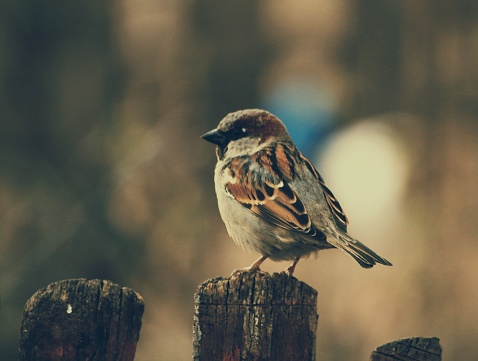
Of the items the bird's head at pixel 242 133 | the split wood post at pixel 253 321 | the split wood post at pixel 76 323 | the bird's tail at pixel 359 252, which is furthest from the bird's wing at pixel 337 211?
the split wood post at pixel 76 323

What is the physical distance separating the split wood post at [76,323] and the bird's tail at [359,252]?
1.16 metres

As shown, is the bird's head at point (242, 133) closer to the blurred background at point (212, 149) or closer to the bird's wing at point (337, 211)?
the bird's wing at point (337, 211)

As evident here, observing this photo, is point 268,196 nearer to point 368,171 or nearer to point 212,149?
point 368,171

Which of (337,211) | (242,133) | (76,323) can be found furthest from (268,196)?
(76,323)

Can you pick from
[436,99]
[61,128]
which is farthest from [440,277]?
[61,128]

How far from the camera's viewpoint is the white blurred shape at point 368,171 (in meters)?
6.71

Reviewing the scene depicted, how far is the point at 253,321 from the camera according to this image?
2.16 meters

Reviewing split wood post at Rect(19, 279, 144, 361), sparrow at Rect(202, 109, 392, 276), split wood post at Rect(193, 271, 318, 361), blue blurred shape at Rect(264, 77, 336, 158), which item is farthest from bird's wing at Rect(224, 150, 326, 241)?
blue blurred shape at Rect(264, 77, 336, 158)

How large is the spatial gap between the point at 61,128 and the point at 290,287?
553cm

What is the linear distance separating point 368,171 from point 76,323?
5210 millimetres

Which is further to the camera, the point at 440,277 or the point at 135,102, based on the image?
the point at 135,102

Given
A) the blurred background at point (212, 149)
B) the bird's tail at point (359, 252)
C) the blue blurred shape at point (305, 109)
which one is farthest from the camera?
the blue blurred shape at point (305, 109)

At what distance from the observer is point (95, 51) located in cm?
785

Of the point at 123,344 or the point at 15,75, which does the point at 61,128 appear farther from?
the point at 123,344
